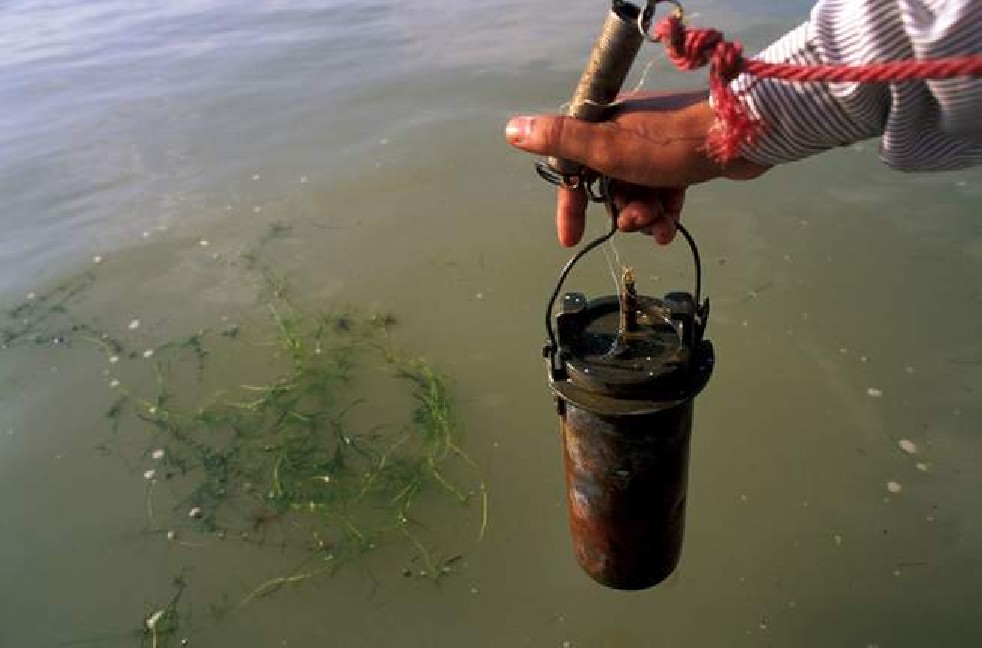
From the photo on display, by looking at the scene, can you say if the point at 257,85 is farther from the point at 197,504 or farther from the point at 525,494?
the point at 525,494

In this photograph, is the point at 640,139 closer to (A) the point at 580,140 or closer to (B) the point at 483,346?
(A) the point at 580,140

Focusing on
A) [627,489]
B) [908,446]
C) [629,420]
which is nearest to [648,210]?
[629,420]

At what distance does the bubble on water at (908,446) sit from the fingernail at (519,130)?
8.61ft

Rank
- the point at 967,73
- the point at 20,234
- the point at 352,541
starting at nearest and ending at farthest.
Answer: the point at 967,73 → the point at 352,541 → the point at 20,234

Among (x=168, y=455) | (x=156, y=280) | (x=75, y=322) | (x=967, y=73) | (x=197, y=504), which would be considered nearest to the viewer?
(x=967, y=73)

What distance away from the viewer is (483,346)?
13.9ft

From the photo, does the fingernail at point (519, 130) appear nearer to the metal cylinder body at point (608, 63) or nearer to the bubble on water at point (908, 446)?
the metal cylinder body at point (608, 63)

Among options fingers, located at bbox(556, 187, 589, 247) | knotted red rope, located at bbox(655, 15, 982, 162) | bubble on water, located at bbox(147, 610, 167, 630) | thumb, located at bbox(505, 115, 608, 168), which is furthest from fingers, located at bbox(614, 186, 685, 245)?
bubble on water, located at bbox(147, 610, 167, 630)

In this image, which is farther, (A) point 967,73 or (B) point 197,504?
(B) point 197,504

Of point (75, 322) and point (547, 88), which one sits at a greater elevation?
point (547, 88)

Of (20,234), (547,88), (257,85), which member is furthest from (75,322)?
(547,88)

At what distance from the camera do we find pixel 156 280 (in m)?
5.08

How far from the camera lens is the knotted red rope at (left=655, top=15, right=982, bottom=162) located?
4.31ft

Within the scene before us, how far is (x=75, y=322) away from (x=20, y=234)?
1545 millimetres
